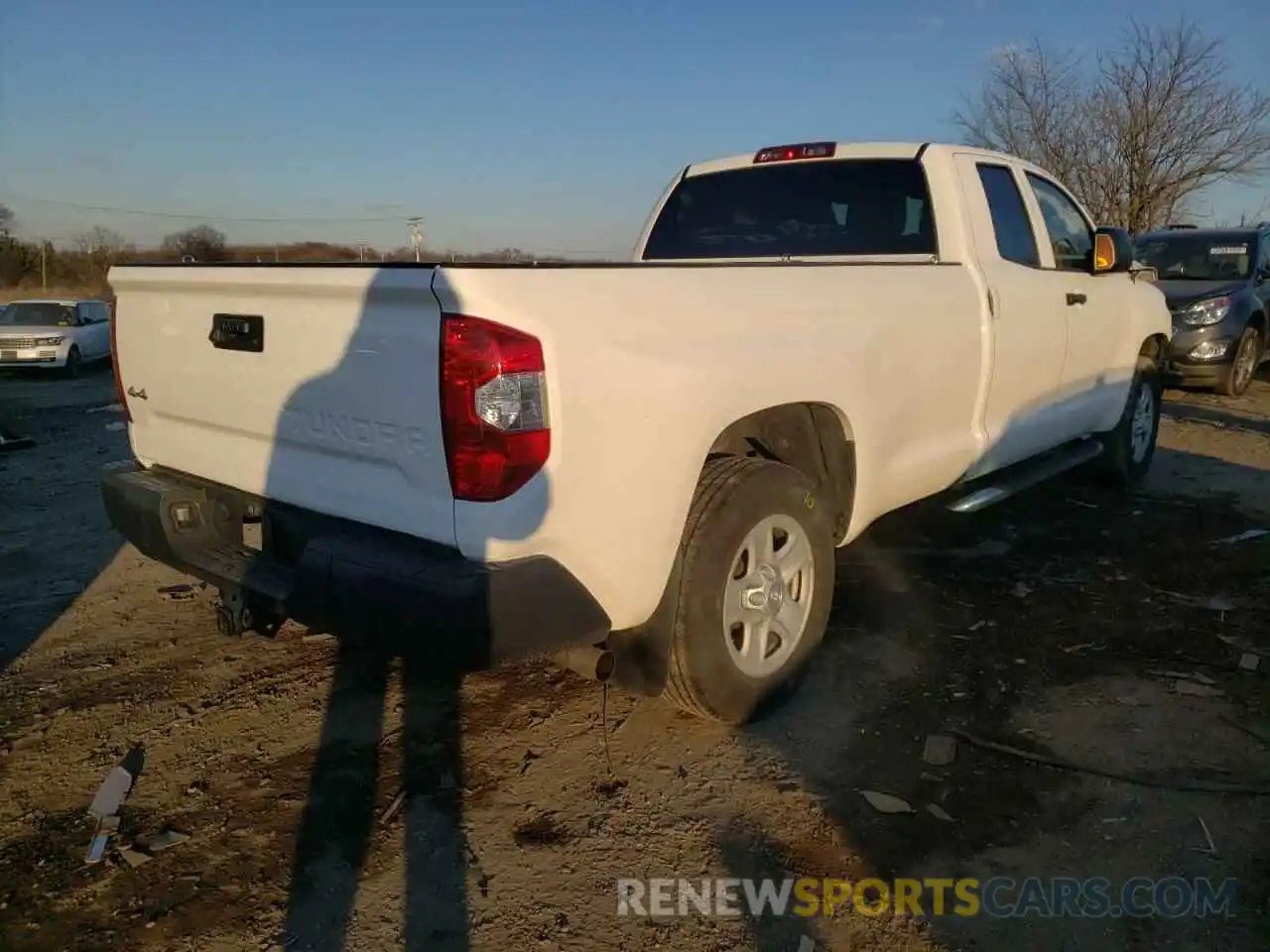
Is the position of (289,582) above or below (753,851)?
above

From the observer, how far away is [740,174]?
5.09 meters

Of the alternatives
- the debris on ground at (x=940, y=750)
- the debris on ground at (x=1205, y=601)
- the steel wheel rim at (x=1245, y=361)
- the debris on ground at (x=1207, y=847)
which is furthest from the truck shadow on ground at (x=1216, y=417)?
the debris on ground at (x=1207, y=847)

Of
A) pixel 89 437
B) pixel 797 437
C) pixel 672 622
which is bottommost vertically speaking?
pixel 89 437

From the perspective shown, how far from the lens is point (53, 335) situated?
56.4ft

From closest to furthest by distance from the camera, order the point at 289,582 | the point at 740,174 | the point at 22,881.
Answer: the point at 22,881
the point at 289,582
the point at 740,174

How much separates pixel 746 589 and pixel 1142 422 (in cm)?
458

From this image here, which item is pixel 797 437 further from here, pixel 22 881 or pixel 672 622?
pixel 22 881

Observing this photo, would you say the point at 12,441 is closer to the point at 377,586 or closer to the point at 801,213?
the point at 801,213

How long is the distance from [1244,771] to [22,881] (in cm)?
356

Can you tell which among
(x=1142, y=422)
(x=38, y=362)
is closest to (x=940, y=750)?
(x=1142, y=422)

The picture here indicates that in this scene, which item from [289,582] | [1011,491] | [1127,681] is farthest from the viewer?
[1011,491]

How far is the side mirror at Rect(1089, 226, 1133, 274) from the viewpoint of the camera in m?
5.30

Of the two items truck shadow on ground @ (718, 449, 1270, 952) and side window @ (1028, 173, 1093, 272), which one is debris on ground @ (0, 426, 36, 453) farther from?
side window @ (1028, 173, 1093, 272)

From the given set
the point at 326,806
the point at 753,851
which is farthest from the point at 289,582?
the point at 753,851
